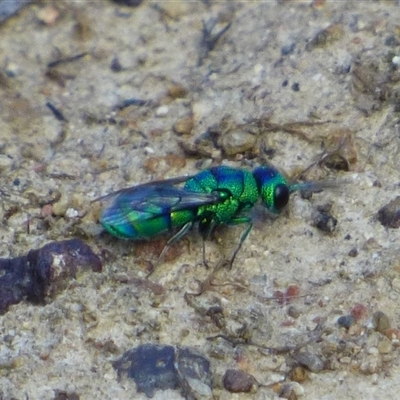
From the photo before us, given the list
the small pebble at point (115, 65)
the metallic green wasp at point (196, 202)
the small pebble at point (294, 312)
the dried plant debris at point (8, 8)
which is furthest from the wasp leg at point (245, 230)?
the dried plant debris at point (8, 8)

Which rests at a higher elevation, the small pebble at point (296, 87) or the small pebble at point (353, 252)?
the small pebble at point (296, 87)

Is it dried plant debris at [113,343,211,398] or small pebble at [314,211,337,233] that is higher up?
small pebble at [314,211,337,233]

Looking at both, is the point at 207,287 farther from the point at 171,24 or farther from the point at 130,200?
the point at 171,24

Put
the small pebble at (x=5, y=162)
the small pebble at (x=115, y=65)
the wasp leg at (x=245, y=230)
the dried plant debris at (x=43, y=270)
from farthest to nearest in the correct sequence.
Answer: the small pebble at (x=115, y=65) → the small pebble at (x=5, y=162) → the wasp leg at (x=245, y=230) → the dried plant debris at (x=43, y=270)

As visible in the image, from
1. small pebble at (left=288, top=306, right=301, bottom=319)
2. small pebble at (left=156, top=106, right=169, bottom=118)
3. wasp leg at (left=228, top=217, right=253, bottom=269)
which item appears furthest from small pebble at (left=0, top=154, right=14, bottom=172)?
small pebble at (left=288, top=306, right=301, bottom=319)

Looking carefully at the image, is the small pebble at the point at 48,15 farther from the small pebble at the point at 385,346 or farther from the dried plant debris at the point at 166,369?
the small pebble at the point at 385,346

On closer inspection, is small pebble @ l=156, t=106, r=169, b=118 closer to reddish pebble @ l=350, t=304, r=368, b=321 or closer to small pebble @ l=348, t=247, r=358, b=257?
small pebble @ l=348, t=247, r=358, b=257
